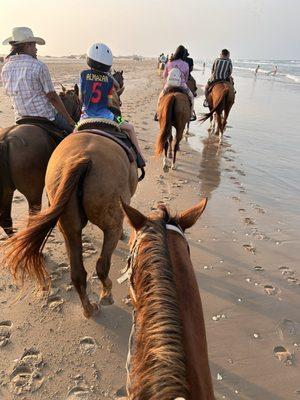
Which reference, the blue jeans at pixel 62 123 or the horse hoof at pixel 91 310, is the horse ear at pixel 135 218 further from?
the blue jeans at pixel 62 123

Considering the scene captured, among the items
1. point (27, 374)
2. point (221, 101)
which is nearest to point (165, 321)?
point (27, 374)

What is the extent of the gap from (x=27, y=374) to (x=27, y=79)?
3133 millimetres

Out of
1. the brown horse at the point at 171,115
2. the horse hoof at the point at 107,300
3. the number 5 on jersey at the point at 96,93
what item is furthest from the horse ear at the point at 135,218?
the brown horse at the point at 171,115

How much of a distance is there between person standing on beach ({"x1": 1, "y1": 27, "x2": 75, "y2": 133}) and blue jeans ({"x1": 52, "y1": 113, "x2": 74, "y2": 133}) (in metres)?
0.12

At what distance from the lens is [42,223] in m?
2.68

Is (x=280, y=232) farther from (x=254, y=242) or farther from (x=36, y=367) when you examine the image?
(x=36, y=367)

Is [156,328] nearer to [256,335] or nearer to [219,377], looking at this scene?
[219,377]

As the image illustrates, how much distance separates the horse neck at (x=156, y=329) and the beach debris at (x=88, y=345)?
177cm

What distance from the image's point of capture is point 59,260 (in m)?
4.18

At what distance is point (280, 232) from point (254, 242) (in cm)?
64

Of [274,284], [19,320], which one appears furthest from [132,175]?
[274,284]

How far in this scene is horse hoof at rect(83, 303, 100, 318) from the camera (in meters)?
3.29

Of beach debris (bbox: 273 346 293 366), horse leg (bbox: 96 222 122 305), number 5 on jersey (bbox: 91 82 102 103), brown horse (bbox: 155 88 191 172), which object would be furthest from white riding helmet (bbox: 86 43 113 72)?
brown horse (bbox: 155 88 191 172)

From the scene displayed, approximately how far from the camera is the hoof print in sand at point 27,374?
2.61 m
